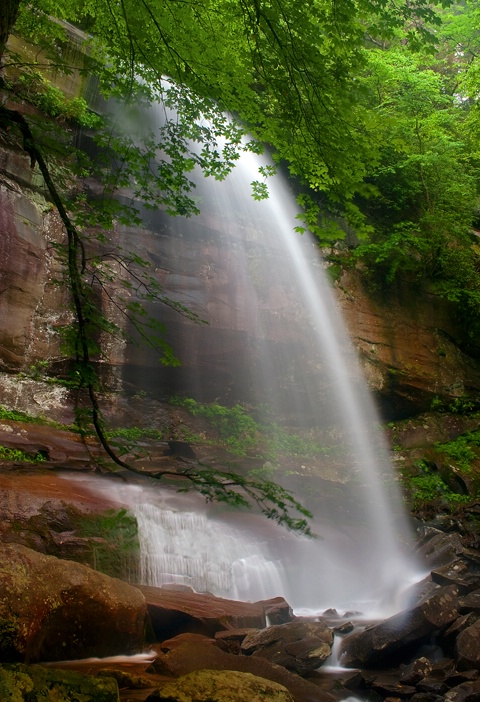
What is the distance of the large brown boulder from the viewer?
4.06m

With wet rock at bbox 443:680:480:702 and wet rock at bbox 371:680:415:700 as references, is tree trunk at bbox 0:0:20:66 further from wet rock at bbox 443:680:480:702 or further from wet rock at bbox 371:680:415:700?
wet rock at bbox 371:680:415:700

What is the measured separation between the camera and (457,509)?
11344 millimetres

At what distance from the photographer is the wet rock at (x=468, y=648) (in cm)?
542

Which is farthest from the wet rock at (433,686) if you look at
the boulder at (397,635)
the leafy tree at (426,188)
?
the leafy tree at (426,188)

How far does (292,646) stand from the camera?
6031 millimetres

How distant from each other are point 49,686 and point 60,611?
5.32 feet

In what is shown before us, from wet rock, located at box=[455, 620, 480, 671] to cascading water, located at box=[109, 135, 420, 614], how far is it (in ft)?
13.5

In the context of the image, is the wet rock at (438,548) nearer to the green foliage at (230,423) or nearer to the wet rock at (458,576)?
the wet rock at (458,576)

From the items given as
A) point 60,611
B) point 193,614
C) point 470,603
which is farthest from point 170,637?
point 470,603

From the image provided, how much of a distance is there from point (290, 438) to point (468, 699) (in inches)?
386

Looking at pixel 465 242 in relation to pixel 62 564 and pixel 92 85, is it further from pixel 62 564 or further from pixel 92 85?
pixel 62 564

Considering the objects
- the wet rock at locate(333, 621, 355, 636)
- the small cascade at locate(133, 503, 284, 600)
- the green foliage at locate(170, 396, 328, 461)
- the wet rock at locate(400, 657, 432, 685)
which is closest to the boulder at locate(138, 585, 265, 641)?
the small cascade at locate(133, 503, 284, 600)

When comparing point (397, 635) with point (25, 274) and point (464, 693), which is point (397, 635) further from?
point (25, 274)

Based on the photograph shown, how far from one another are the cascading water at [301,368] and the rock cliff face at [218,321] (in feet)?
0.21
